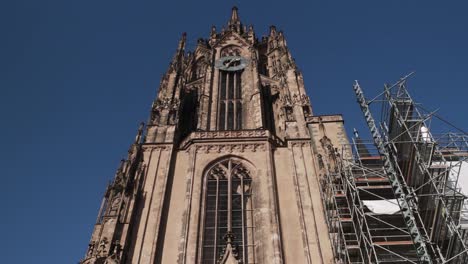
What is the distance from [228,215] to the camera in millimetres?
19266

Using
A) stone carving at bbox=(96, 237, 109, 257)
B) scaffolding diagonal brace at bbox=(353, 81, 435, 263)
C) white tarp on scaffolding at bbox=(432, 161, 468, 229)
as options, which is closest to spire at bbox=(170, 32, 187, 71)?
scaffolding diagonal brace at bbox=(353, 81, 435, 263)

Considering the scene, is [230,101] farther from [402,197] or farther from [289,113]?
[402,197]

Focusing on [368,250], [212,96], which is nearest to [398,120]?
[368,250]

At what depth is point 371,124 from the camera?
21.0m

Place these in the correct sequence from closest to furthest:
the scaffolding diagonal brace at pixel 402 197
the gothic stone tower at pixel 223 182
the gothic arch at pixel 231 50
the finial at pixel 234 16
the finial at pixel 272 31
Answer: the scaffolding diagonal brace at pixel 402 197, the gothic stone tower at pixel 223 182, the gothic arch at pixel 231 50, the finial at pixel 272 31, the finial at pixel 234 16

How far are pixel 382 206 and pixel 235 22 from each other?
28027mm

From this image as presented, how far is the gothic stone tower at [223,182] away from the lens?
17.6m

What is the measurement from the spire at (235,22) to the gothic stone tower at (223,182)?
35.9 ft

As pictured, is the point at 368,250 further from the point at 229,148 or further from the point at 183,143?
the point at 183,143

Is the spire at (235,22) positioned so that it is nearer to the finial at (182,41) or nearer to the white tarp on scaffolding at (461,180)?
the finial at (182,41)

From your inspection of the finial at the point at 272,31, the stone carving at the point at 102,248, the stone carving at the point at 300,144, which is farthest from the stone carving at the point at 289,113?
the finial at the point at 272,31

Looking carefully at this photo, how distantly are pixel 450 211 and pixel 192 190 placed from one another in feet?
33.1

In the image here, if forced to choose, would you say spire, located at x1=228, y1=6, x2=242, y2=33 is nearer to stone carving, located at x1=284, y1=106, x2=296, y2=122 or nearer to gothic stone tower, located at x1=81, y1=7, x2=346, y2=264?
gothic stone tower, located at x1=81, y1=7, x2=346, y2=264

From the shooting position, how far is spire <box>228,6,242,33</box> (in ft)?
130
